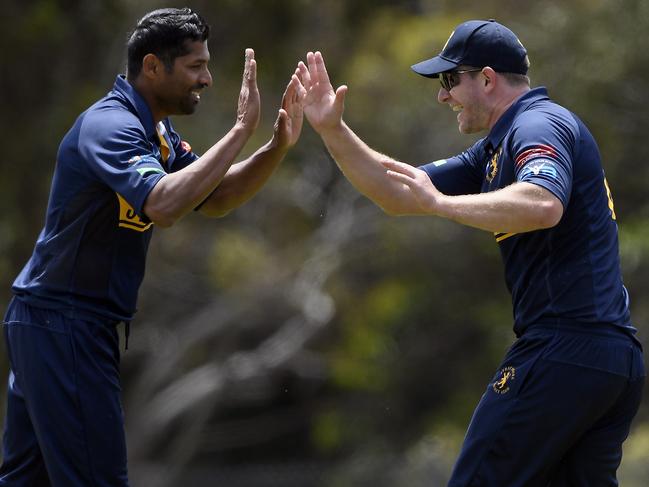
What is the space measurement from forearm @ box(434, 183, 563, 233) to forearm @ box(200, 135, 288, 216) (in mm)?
1384

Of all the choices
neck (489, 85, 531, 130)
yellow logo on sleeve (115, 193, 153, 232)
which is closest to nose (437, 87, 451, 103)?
neck (489, 85, 531, 130)

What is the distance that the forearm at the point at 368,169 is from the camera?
5605mm

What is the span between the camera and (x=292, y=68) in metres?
16.0

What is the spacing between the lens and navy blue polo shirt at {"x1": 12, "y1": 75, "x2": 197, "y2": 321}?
16.1 ft

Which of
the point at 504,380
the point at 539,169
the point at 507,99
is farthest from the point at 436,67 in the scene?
the point at 504,380

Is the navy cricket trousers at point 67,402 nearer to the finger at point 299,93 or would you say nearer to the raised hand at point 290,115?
the raised hand at point 290,115

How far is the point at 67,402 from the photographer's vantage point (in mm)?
4867

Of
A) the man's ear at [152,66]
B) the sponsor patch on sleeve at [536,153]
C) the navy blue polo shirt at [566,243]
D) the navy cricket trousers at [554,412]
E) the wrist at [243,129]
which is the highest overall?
the man's ear at [152,66]

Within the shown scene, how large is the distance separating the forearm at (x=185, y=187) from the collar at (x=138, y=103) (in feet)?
1.83

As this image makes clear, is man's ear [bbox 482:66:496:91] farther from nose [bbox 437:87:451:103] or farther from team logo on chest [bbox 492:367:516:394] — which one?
team logo on chest [bbox 492:367:516:394]

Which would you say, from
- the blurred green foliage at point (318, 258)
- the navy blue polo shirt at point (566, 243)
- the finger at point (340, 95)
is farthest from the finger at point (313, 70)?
the blurred green foliage at point (318, 258)

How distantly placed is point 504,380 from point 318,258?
1127cm

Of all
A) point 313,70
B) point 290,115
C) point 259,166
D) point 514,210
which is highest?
point 313,70

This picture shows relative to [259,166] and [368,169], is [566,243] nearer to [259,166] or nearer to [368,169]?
[368,169]
